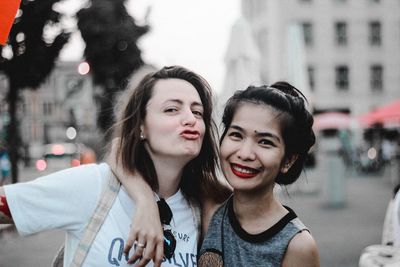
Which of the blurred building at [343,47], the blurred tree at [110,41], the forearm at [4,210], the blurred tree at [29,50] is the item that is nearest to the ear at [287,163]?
the forearm at [4,210]

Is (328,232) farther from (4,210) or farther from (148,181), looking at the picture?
(4,210)

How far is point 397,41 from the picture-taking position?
39.8 meters

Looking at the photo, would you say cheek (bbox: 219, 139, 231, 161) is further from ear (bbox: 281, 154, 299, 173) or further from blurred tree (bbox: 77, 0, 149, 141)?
blurred tree (bbox: 77, 0, 149, 141)

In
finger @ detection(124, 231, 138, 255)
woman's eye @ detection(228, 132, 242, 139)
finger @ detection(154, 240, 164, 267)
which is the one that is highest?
woman's eye @ detection(228, 132, 242, 139)

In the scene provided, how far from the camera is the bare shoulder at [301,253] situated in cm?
192

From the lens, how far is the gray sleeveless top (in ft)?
6.38

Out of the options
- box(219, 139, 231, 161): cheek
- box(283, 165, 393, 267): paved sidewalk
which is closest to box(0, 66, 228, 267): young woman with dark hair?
box(219, 139, 231, 161): cheek

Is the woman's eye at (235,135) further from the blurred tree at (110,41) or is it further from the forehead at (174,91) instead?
the blurred tree at (110,41)

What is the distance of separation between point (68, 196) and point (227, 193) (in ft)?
2.59

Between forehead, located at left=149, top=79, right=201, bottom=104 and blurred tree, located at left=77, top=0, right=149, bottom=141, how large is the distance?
22624 mm

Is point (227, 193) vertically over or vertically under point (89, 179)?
under

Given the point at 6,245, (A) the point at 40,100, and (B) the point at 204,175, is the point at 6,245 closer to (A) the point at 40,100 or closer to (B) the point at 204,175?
(B) the point at 204,175

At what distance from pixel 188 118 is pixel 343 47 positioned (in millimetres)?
39063

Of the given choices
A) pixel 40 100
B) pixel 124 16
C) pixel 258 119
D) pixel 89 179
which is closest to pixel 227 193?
pixel 258 119
